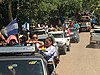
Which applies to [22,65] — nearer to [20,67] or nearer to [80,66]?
[20,67]

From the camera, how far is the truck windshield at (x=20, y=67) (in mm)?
7305

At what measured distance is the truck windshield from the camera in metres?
7.30

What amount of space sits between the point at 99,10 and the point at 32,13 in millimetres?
47191

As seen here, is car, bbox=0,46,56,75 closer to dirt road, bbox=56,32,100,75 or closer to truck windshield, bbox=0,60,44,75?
truck windshield, bbox=0,60,44,75

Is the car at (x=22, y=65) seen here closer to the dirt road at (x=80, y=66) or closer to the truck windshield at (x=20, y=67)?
the truck windshield at (x=20, y=67)

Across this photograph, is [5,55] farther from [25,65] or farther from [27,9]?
[27,9]

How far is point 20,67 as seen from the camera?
7355 mm

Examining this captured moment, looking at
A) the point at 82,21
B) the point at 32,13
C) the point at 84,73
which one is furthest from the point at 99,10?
the point at 84,73

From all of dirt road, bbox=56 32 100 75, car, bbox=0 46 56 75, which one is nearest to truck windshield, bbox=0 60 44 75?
car, bbox=0 46 56 75

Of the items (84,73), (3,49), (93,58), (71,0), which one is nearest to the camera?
(3,49)

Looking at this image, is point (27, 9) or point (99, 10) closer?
point (27, 9)

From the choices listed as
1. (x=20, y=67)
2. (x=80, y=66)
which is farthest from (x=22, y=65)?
(x=80, y=66)

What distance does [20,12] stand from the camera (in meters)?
32.2

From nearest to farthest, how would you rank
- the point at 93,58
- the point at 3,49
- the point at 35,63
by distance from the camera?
the point at 35,63, the point at 3,49, the point at 93,58
